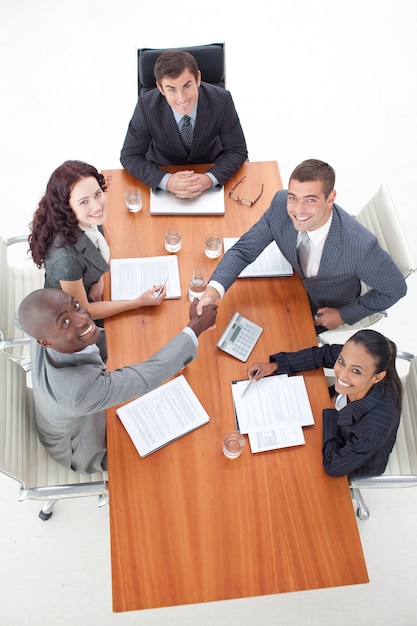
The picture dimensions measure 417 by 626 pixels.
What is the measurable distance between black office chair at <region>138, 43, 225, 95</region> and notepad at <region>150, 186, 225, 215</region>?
73 cm

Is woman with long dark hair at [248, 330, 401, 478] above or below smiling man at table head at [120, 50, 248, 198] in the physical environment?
below

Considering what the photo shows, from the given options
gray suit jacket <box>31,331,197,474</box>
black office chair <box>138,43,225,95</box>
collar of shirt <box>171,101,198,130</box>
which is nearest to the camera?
gray suit jacket <box>31,331,197,474</box>

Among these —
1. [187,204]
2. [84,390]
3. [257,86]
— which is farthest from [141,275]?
[257,86]

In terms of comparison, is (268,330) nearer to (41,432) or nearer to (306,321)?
(306,321)

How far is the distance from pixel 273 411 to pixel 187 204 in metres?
1.10

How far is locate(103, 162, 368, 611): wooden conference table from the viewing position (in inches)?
66.5

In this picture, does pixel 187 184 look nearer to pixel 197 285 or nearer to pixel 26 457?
pixel 197 285

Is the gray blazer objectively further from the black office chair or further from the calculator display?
the black office chair

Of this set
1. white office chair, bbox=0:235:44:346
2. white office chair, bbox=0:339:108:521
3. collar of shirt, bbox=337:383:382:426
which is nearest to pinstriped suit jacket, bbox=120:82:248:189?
white office chair, bbox=0:235:44:346

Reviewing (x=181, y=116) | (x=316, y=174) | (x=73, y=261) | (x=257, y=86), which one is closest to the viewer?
(x=316, y=174)

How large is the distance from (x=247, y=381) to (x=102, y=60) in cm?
333

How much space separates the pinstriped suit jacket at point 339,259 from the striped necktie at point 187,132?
2.21 ft

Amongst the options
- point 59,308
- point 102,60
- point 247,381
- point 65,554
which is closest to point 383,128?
point 102,60

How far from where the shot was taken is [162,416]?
76.8 inches
